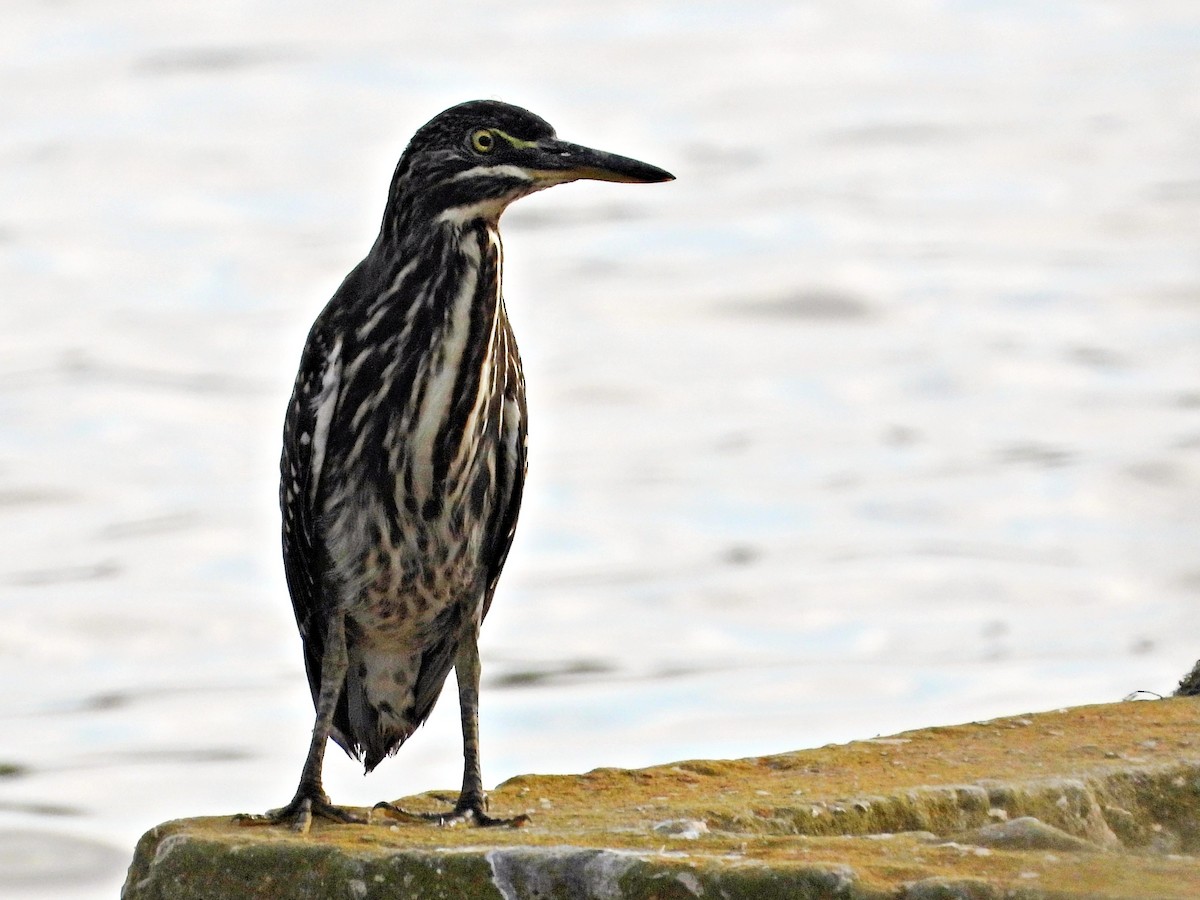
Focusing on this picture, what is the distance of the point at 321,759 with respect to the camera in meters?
6.43

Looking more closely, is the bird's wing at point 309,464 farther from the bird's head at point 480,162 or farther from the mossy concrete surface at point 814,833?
the mossy concrete surface at point 814,833

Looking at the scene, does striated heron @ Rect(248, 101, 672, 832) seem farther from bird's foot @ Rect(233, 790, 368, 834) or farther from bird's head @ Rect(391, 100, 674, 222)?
bird's foot @ Rect(233, 790, 368, 834)

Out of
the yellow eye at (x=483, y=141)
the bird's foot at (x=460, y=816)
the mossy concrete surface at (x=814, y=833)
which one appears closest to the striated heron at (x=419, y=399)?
the yellow eye at (x=483, y=141)

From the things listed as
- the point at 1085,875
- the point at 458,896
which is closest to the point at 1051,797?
the point at 1085,875

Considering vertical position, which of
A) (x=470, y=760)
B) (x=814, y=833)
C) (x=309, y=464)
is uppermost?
(x=309, y=464)

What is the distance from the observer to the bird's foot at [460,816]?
598 cm

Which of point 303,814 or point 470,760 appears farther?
point 470,760

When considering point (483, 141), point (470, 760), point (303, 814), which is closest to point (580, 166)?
point (483, 141)

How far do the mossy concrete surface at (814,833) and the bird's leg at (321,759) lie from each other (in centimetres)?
11

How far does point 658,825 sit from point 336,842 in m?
0.92

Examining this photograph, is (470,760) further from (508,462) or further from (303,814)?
(508,462)

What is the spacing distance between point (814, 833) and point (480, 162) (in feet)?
7.94

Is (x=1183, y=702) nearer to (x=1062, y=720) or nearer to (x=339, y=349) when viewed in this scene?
(x=1062, y=720)

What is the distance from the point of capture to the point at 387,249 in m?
6.63
